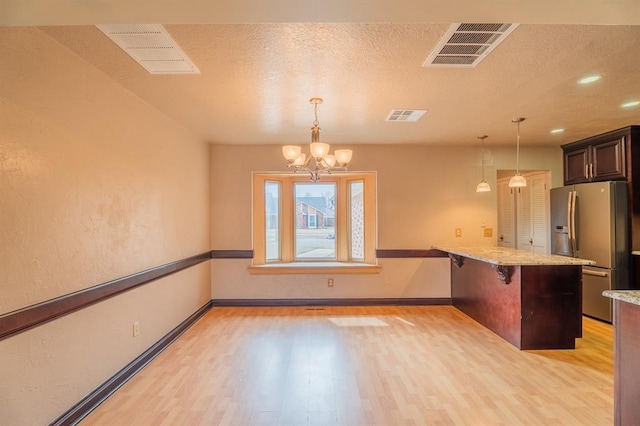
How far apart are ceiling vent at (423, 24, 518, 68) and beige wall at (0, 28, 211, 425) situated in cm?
249

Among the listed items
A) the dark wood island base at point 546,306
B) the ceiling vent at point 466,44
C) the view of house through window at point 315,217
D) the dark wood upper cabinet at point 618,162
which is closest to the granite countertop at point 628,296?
the dark wood island base at point 546,306

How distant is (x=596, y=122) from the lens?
380 centimetres

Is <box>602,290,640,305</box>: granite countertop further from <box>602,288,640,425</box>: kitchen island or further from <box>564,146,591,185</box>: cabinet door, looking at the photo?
<box>564,146,591,185</box>: cabinet door

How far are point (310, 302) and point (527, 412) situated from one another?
317 cm

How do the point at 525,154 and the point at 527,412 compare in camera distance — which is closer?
the point at 527,412

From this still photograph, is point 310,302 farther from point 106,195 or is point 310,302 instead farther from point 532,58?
point 532,58

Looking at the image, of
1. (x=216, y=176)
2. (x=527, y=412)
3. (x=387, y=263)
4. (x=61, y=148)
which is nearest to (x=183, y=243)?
(x=216, y=176)

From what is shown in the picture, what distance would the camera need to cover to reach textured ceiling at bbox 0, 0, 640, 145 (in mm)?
1813

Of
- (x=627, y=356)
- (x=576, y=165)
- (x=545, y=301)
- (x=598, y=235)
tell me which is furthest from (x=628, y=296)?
(x=576, y=165)

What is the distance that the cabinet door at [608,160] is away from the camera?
4.09 metres

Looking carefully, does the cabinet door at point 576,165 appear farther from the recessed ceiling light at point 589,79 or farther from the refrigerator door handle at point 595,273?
the recessed ceiling light at point 589,79

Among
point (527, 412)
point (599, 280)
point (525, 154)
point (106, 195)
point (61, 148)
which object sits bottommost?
point (527, 412)

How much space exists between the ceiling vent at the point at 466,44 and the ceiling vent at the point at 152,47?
67.3 inches

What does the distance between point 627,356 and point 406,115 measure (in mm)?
2653
